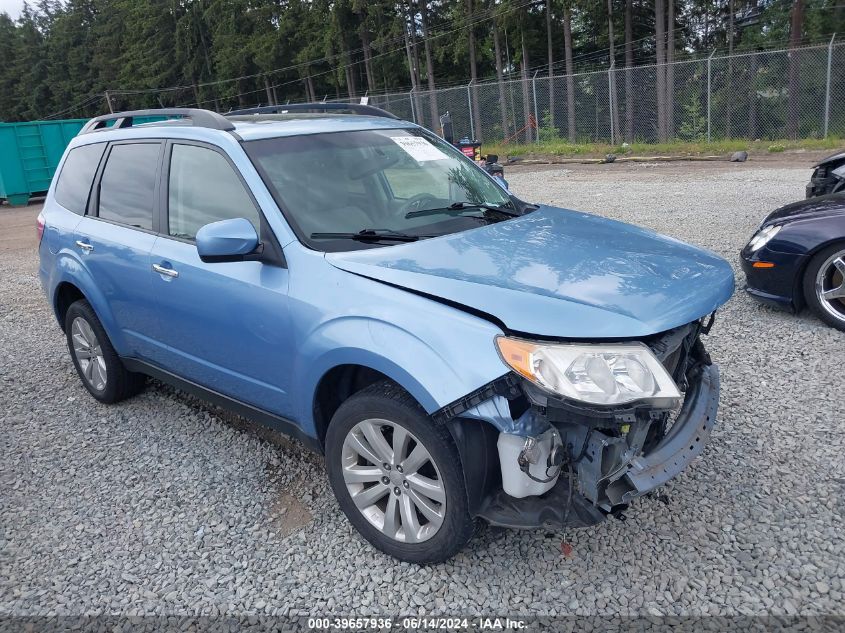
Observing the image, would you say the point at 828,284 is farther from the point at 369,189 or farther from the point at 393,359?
the point at 393,359

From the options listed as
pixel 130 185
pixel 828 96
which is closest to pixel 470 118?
pixel 828 96

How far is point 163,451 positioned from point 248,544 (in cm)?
124

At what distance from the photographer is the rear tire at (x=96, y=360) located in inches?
182

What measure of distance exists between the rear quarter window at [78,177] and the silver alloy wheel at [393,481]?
115 inches

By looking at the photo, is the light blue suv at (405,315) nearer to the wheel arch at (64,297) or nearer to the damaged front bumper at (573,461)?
the damaged front bumper at (573,461)

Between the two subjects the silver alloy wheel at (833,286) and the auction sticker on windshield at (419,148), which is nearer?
the auction sticker on windshield at (419,148)

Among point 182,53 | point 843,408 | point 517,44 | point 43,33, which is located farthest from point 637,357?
point 43,33

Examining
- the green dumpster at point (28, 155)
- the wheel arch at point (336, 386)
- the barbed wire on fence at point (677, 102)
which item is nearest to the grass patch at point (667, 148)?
the barbed wire on fence at point (677, 102)

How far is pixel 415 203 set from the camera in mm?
3660

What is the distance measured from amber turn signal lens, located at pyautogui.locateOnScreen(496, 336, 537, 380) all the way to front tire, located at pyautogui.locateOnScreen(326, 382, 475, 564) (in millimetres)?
401

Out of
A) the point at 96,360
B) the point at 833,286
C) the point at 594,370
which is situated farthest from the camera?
the point at 833,286

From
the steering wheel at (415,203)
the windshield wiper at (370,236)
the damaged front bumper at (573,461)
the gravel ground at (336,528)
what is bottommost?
the gravel ground at (336,528)

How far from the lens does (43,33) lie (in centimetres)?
8894

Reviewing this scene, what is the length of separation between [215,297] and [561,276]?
1726 millimetres
